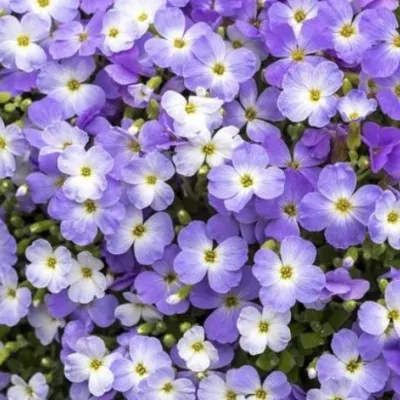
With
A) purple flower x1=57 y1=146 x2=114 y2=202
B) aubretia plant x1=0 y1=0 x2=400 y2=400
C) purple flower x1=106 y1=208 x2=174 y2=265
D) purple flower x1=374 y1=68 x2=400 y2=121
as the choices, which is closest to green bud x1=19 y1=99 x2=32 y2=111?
aubretia plant x1=0 y1=0 x2=400 y2=400

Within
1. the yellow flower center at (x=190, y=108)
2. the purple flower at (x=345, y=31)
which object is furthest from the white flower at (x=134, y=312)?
the purple flower at (x=345, y=31)

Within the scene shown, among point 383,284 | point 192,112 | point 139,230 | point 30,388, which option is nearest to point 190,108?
point 192,112

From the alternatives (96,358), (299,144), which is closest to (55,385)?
(96,358)

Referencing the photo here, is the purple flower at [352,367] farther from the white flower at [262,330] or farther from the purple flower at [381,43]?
the purple flower at [381,43]

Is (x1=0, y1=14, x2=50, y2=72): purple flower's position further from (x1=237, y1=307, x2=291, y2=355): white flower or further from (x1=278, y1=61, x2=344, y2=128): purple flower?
(x1=237, y1=307, x2=291, y2=355): white flower

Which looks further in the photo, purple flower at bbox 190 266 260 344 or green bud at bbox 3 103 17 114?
green bud at bbox 3 103 17 114

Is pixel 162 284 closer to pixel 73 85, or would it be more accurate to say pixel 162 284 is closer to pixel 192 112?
pixel 192 112
